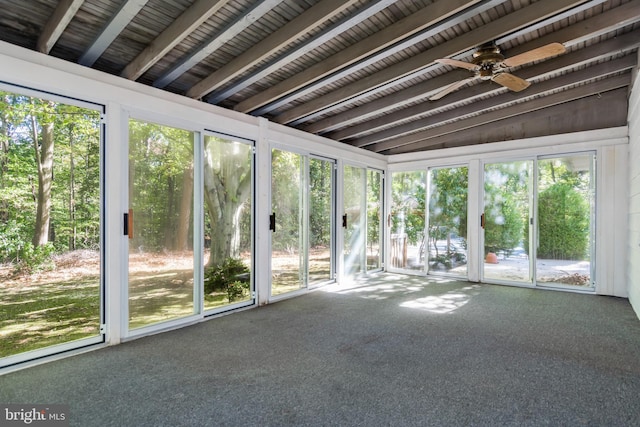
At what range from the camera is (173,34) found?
9.23 feet

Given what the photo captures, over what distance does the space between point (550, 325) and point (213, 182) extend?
4.14m

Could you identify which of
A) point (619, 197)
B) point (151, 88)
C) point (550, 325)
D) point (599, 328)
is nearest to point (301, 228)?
point (151, 88)

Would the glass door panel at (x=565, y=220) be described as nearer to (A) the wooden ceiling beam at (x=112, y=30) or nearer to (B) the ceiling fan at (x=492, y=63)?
(B) the ceiling fan at (x=492, y=63)

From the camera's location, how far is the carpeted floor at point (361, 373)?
2.11 meters

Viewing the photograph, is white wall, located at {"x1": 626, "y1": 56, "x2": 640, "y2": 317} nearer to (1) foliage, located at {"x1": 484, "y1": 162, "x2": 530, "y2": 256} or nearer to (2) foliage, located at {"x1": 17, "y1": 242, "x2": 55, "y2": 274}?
(1) foliage, located at {"x1": 484, "y1": 162, "x2": 530, "y2": 256}

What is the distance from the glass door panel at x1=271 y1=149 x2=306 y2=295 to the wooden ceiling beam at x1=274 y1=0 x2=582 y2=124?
2.25 ft

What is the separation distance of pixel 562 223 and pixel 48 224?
22.7ft

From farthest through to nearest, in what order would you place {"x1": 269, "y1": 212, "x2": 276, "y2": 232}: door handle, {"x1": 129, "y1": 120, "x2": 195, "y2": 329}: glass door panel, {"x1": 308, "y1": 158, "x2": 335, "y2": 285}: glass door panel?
{"x1": 308, "y1": 158, "x2": 335, "y2": 285}: glass door panel → {"x1": 269, "y1": 212, "x2": 276, "y2": 232}: door handle → {"x1": 129, "y1": 120, "x2": 195, "y2": 329}: glass door panel

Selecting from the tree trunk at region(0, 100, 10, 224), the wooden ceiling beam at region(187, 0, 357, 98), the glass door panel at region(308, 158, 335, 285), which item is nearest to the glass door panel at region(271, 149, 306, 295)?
the glass door panel at region(308, 158, 335, 285)

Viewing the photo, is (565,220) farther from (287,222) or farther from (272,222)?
(272,222)

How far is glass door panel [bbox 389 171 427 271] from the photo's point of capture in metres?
6.95

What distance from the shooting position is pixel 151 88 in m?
3.55

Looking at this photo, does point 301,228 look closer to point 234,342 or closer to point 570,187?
point 234,342

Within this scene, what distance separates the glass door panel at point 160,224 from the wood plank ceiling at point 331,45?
0.66 m
